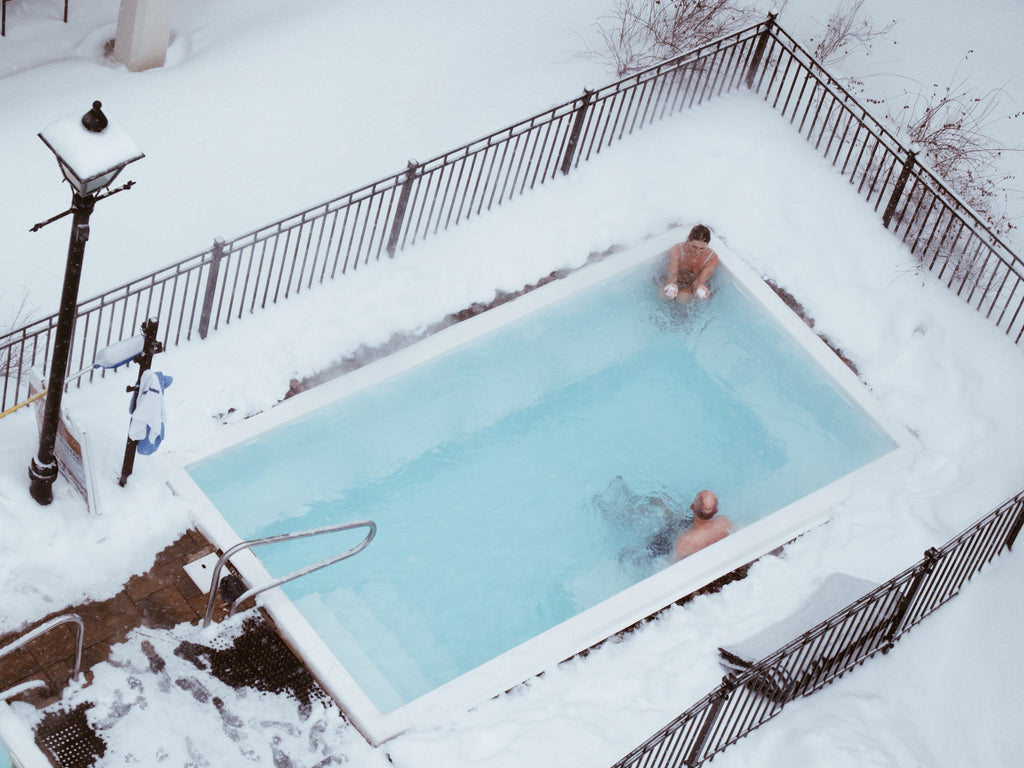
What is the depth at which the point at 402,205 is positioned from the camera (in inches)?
556

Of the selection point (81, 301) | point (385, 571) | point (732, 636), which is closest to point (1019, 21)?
point (732, 636)

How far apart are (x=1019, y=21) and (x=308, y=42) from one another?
8625 millimetres

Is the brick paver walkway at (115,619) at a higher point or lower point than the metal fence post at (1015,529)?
higher

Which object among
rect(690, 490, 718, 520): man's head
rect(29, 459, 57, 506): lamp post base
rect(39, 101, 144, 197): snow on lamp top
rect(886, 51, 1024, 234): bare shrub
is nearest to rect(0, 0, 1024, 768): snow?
rect(29, 459, 57, 506): lamp post base

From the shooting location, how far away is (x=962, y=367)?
47.5ft

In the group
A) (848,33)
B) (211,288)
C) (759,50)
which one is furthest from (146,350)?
(848,33)

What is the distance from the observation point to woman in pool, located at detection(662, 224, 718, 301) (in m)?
14.9

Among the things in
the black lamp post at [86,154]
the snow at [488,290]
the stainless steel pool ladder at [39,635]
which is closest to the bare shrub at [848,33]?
the snow at [488,290]

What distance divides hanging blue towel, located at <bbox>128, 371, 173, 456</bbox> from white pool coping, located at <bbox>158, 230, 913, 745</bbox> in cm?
87

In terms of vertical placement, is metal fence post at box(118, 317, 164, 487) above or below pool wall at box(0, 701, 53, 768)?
above

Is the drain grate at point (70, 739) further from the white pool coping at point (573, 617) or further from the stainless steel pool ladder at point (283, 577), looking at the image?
the white pool coping at point (573, 617)

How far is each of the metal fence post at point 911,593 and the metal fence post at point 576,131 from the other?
19.1 feet

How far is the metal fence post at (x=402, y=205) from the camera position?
13938 millimetres

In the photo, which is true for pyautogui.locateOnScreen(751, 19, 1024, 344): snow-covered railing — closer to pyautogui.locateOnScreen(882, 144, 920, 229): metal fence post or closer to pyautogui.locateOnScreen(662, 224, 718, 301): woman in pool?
pyautogui.locateOnScreen(882, 144, 920, 229): metal fence post
